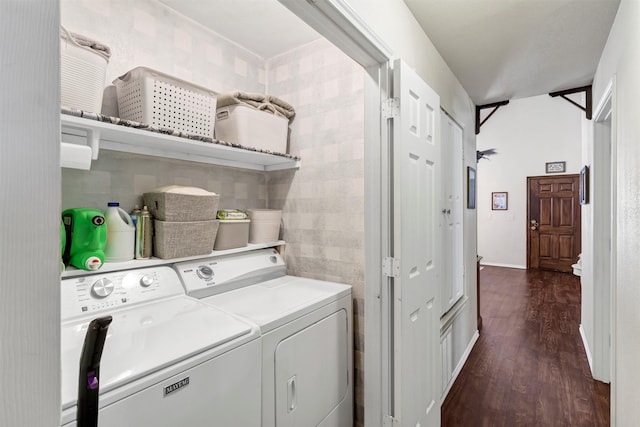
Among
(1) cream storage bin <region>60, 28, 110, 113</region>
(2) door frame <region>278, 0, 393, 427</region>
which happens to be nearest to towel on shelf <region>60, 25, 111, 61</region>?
(1) cream storage bin <region>60, 28, 110, 113</region>

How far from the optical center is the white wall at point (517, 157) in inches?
261

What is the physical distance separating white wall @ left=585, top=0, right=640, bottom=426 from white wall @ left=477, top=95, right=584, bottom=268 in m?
5.64

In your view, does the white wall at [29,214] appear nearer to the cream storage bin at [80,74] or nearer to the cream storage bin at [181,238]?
the cream storage bin at [80,74]

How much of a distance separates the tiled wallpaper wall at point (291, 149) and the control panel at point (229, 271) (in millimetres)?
168

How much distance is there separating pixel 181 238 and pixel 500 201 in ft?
24.9

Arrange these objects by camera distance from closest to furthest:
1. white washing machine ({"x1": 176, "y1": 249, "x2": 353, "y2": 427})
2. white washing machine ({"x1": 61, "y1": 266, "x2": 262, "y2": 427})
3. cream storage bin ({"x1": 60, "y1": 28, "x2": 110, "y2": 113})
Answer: white washing machine ({"x1": 61, "y1": 266, "x2": 262, "y2": 427}), cream storage bin ({"x1": 60, "y1": 28, "x2": 110, "y2": 113}), white washing machine ({"x1": 176, "y1": 249, "x2": 353, "y2": 427})

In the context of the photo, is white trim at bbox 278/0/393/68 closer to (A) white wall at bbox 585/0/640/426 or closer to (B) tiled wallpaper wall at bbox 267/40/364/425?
(B) tiled wallpaper wall at bbox 267/40/364/425

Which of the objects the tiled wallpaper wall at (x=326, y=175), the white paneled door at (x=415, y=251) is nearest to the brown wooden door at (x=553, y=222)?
the white paneled door at (x=415, y=251)

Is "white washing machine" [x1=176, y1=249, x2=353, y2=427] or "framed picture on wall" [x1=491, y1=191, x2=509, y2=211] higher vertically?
"framed picture on wall" [x1=491, y1=191, x2=509, y2=211]

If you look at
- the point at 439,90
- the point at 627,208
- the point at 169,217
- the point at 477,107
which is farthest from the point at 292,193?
the point at 477,107

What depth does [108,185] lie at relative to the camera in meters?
1.58

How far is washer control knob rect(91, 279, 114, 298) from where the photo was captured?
1.33 metres

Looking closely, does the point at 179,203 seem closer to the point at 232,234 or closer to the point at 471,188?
the point at 232,234

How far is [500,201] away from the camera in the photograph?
7469 millimetres
